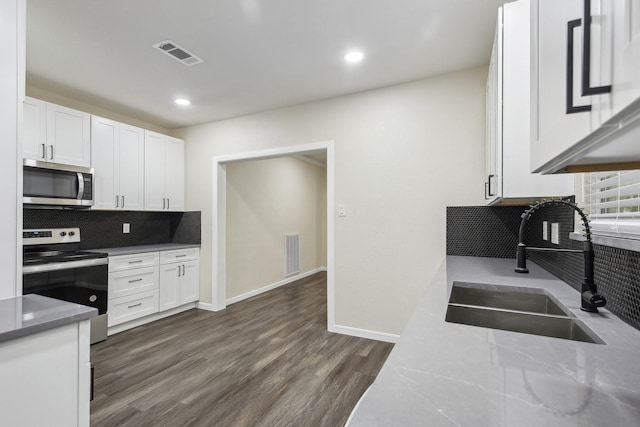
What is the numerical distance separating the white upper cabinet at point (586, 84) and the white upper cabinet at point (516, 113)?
921 millimetres

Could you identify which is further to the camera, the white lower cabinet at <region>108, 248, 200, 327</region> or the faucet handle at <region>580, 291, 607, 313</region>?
the white lower cabinet at <region>108, 248, 200, 327</region>

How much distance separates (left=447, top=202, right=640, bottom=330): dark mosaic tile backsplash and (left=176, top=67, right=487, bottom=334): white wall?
0.42 feet

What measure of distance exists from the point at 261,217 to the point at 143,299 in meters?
2.05

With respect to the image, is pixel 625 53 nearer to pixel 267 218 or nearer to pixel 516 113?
pixel 516 113

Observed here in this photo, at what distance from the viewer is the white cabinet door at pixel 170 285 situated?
12.0ft

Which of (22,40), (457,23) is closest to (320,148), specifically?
(457,23)

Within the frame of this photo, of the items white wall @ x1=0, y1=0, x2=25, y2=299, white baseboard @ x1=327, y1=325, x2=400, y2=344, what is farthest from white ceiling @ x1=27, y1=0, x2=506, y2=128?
white baseboard @ x1=327, y1=325, x2=400, y2=344

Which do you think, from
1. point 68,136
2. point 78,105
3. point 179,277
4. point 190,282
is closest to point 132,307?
point 179,277

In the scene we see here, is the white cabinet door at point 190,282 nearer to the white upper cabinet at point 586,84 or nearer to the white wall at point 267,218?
the white wall at point 267,218

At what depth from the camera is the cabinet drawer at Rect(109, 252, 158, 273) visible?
125 inches

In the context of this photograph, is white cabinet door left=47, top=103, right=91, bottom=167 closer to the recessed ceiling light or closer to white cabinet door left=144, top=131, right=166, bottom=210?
white cabinet door left=144, top=131, right=166, bottom=210

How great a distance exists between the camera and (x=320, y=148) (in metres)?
3.30

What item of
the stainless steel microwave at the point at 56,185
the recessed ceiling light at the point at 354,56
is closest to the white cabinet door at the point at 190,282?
the stainless steel microwave at the point at 56,185

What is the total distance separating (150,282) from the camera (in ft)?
11.5
